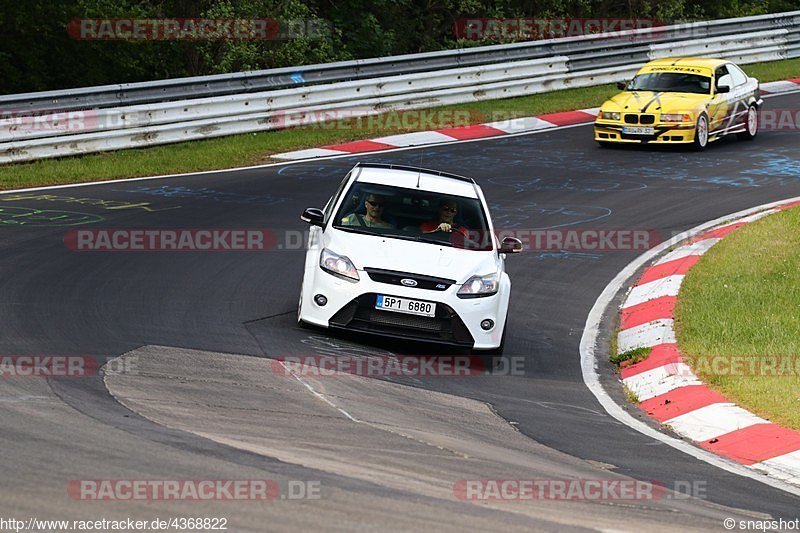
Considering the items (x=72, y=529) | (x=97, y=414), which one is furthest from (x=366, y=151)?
(x=72, y=529)

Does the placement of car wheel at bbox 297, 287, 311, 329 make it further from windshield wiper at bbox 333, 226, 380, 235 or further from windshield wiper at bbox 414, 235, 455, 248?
windshield wiper at bbox 414, 235, 455, 248

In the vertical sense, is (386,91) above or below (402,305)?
above

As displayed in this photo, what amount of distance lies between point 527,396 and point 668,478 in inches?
84.0

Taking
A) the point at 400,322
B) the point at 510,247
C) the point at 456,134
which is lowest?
the point at 400,322

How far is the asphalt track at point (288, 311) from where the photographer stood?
6.25 m

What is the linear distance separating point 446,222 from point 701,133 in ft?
37.7

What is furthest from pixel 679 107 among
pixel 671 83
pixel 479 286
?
pixel 479 286

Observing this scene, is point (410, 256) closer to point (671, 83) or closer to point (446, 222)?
point (446, 222)

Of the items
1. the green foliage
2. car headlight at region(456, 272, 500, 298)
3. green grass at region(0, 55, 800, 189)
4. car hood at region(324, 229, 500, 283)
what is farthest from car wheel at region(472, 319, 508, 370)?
the green foliage

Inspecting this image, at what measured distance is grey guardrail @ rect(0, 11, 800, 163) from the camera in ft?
61.8

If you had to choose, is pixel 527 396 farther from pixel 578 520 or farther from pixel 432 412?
pixel 578 520

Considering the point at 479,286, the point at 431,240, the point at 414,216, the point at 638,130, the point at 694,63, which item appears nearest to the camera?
the point at 479,286

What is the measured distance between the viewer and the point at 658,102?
2133 centimetres

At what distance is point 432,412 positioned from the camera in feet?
28.2
